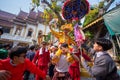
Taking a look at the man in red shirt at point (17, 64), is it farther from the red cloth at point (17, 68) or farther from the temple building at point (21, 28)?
the temple building at point (21, 28)

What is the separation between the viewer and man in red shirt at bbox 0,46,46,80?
3.04 m

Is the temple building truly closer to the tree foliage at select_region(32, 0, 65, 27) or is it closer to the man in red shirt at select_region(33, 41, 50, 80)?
the tree foliage at select_region(32, 0, 65, 27)

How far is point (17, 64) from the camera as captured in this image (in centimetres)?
317

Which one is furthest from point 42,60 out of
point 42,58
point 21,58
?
point 21,58

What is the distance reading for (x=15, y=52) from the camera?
3.02 m

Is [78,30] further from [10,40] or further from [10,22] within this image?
[10,22]

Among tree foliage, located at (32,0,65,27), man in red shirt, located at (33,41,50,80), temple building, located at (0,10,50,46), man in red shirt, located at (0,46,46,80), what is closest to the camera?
man in red shirt, located at (0,46,46,80)

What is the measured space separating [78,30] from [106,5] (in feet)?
42.0

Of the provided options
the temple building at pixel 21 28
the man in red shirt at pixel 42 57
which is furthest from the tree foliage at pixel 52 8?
the temple building at pixel 21 28

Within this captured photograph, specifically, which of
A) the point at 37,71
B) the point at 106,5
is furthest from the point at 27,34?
the point at 37,71

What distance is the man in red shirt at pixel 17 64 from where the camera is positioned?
3.04m

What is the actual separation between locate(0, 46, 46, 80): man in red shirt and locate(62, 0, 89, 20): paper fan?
3026 mm

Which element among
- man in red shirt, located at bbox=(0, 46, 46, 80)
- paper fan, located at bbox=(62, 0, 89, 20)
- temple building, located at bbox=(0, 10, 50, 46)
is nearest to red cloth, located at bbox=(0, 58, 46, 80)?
man in red shirt, located at bbox=(0, 46, 46, 80)

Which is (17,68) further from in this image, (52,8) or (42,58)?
(52,8)
